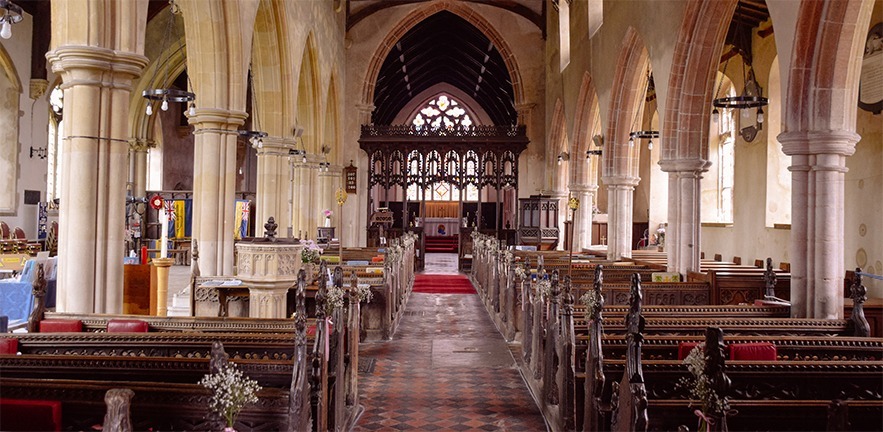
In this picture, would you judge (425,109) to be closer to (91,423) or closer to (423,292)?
(423,292)

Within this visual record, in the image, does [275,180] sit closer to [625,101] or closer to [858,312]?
[625,101]

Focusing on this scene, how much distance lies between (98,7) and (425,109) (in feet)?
90.9

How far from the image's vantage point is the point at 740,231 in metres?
14.5

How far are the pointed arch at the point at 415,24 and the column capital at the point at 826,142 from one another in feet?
53.8

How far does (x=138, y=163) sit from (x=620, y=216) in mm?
16846

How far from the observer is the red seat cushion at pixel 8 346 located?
3943 millimetres

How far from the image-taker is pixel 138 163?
21984mm

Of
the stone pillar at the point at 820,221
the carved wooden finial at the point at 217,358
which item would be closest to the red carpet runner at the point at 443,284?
the stone pillar at the point at 820,221

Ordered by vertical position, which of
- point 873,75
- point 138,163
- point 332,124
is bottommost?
point 138,163

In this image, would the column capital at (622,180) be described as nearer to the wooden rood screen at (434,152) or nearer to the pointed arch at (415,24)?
the wooden rood screen at (434,152)

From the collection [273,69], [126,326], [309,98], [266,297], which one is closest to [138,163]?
[309,98]

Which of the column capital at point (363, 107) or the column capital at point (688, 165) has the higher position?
the column capital at point (363, 107)

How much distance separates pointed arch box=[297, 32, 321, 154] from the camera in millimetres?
16281

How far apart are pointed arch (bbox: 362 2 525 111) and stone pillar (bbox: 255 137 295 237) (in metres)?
8.74
